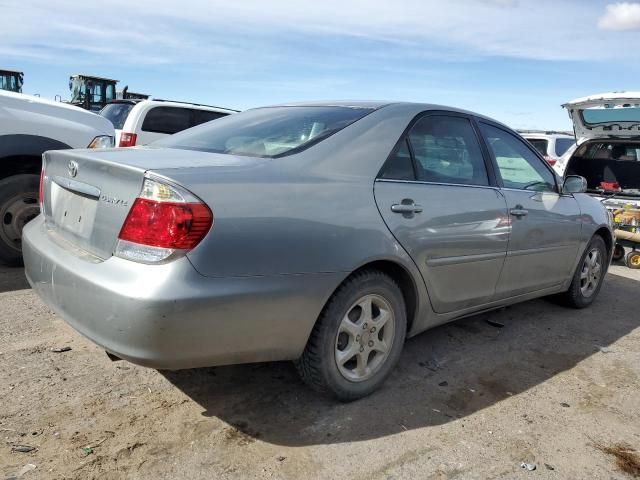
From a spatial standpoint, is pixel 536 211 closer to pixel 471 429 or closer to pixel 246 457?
pixel 471 429

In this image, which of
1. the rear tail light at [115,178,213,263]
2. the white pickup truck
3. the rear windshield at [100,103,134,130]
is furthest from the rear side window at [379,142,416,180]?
the rear windshield at [100,103,134,130]

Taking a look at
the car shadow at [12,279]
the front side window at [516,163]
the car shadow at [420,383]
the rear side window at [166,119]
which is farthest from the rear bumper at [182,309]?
the rear side window at [166,119]

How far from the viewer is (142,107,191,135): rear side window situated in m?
9.40

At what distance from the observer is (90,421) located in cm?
260

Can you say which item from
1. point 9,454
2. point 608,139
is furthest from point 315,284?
point 608,139

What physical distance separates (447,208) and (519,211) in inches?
34.0

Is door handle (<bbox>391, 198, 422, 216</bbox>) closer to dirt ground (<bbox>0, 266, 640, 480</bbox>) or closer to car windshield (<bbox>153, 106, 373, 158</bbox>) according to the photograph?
car windshield (<bbox>153, 106, 373, 158</bbox>)

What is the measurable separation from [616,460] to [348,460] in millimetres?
1277

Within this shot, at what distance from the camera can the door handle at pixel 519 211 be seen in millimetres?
3705

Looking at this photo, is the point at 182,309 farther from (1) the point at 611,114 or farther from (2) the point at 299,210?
(1) the point at 611,114

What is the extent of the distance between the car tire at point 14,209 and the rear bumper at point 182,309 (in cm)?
267

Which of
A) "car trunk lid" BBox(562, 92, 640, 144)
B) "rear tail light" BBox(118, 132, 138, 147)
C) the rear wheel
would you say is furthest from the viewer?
"rear tail light" BBox(118, 132, 138, 147)

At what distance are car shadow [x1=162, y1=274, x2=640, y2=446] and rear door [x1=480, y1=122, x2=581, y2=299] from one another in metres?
0.41

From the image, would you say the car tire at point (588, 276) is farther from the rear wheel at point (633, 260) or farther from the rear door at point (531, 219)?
the rear wheel at point (633, 260)
